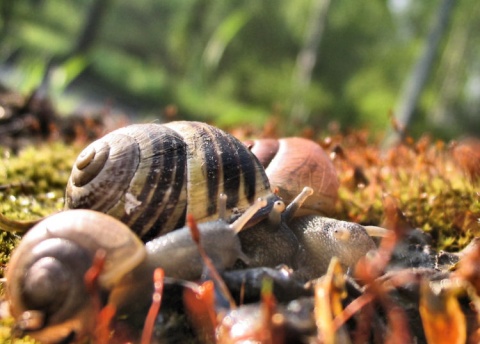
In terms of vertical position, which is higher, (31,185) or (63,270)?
(63,270)

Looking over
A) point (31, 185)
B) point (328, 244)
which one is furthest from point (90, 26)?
point (328, 244)

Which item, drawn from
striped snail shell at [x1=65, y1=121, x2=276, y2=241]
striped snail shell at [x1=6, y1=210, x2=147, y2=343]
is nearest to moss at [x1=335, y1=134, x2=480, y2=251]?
striped snail shell at [x1=65, y1=121, x2=276, y2=241]

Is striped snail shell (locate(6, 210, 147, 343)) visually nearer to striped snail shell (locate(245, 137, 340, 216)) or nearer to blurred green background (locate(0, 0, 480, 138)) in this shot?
striped snail shell (locate(245, 137, 340, 216))

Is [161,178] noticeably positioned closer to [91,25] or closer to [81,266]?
[81,266]

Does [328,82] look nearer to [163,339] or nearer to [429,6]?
[429,6]

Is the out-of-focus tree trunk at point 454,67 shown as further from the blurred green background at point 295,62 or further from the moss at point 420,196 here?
the moss at point 420,196

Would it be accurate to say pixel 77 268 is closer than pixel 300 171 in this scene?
Yes

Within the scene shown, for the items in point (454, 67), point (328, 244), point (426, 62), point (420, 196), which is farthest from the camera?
point (454, 67)

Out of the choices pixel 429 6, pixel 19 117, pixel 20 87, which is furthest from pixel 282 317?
pixel 429 6
